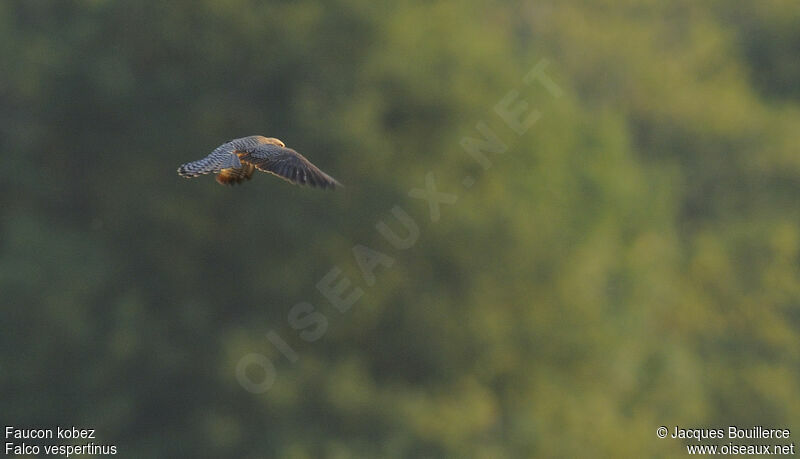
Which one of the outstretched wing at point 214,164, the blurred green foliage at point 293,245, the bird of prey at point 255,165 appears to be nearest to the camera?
the outstretched wing at point 214,164

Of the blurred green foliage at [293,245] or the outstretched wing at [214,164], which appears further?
the blurred green foliage at [293,245]

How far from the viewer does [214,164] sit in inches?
321

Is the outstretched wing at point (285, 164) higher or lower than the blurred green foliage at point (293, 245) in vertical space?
lower

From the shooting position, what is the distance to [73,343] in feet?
69.1

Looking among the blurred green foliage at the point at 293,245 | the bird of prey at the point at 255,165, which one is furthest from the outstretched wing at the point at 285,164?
the blurred green foliage at the point at 293,245

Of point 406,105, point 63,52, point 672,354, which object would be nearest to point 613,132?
point 672,354

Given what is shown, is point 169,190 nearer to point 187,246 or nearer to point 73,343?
point 187,246

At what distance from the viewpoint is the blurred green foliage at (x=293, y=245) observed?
20.2 meters

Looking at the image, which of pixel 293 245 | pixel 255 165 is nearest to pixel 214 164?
pixel 255 165

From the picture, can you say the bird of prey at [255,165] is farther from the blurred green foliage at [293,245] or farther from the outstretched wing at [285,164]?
the blurred green foliage at [293,245]

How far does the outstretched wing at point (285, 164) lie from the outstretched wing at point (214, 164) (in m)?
0.10

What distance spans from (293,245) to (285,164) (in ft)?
39.2

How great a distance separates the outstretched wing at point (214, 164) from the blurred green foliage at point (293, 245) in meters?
11.1

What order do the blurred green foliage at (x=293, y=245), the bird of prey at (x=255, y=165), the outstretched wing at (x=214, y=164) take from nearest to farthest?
the outstretched wing at (x=214, y=164)
the bird of prey at (x=255, y=165)
the blurred green foliage at (x=293, y=245)
